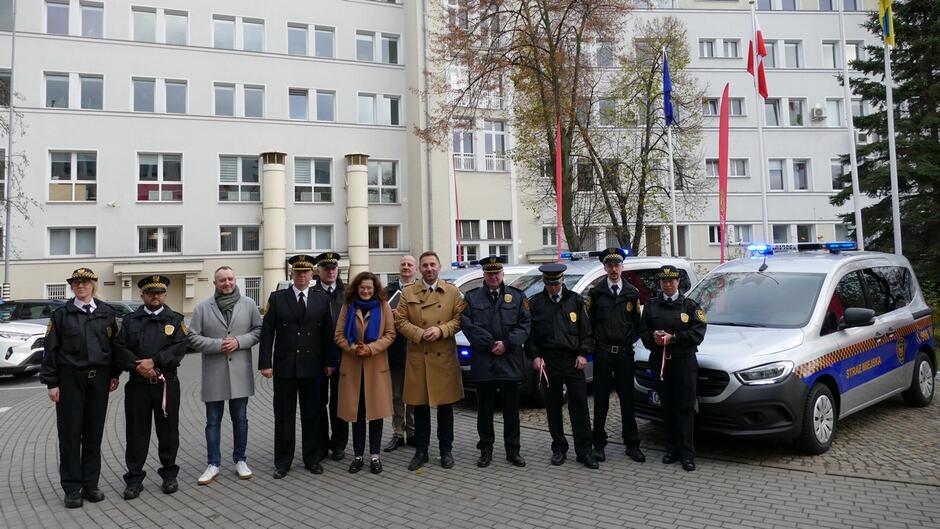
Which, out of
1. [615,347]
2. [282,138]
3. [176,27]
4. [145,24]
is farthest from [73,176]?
[615,347]

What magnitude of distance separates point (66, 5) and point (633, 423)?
30.9 meters

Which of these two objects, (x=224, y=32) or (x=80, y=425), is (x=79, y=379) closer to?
(x=80, y=425)

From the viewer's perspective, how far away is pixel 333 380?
258 inches

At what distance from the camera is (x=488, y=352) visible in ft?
20.6

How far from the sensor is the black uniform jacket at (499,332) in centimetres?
623

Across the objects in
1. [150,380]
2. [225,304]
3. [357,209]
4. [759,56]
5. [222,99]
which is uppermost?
[222,99]

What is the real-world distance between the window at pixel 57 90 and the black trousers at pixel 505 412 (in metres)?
27.9

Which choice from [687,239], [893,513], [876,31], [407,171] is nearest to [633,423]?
[893,513]

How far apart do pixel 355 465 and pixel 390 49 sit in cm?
2969

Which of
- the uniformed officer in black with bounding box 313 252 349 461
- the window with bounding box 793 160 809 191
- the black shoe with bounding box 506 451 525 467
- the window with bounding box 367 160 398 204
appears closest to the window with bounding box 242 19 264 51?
the window with bounding box 367 160 398 204

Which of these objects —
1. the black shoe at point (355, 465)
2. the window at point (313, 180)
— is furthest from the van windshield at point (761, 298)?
the window at point (313, 180)

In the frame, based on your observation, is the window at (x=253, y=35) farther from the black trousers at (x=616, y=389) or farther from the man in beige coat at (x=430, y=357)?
the black trousers at (x=616, y=389)

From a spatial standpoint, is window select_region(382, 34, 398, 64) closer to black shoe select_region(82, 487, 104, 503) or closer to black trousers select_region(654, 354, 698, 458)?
black trousers select_region(654, 354, 698, 458)

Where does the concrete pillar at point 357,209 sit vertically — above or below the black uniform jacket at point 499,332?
above
